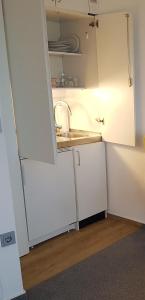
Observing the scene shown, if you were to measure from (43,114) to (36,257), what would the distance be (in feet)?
4.19

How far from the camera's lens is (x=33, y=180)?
8.30 feet

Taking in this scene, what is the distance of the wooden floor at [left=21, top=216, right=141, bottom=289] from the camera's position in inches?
90.0

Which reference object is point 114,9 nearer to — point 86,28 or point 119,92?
point 86,28

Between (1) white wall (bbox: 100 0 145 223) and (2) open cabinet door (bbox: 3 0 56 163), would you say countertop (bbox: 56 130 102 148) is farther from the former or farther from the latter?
(2) open cabinet door (bbox: 3 0 56 163)

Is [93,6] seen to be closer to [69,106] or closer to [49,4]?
[49,4]

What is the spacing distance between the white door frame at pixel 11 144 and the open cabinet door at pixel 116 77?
101 cm

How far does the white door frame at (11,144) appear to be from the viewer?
7.30 feet

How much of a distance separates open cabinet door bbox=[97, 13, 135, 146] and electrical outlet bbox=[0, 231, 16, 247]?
139cm

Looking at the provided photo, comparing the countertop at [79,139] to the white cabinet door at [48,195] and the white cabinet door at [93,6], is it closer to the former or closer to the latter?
the white cabinet door at [48,195]

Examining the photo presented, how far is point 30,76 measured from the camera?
2020mm

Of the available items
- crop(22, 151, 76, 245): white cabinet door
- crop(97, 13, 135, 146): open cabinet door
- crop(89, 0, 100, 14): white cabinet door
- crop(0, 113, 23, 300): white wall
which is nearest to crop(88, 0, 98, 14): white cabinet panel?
crop(89, 0, 100, 14): white cabinet door

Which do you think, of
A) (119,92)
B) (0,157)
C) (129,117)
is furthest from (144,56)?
(0,157)

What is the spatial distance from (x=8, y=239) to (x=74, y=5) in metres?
2.11

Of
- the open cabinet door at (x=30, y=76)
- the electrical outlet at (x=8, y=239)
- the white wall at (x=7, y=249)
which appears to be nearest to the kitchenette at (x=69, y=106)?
the open cabinet door at (x=30, y=76)
